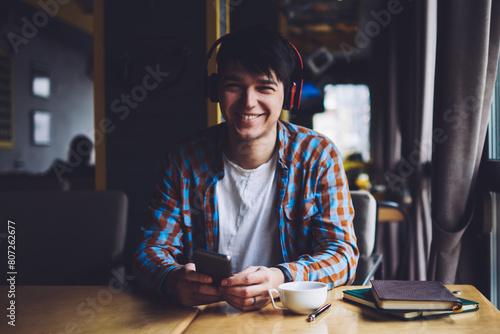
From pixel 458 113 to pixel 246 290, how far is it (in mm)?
1248

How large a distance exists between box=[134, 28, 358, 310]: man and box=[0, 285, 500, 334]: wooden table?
0.86 feet

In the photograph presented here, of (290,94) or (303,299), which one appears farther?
(290,94)

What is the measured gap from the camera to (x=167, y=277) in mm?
1200

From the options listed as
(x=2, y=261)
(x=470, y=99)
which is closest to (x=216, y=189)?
(x=2, y=261)

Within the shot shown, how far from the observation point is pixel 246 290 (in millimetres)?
1021

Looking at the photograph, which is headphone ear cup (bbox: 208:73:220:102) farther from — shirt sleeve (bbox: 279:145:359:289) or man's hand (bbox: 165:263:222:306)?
man's hand (bbox: 165:263:222:306)

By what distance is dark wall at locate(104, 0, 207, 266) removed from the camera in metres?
2.79

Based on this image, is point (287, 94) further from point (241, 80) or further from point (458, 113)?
point (458, 113)

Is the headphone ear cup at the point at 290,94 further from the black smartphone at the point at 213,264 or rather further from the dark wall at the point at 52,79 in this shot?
the dark wall at the point at 52,79

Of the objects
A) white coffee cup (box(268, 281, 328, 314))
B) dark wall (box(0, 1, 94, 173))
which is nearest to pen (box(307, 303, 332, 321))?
white coffee cup (box(268, 281, 328, 314))

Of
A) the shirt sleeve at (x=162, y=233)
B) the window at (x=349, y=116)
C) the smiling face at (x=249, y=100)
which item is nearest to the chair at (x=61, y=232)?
the shirt sleeve at (x=162, y=233)

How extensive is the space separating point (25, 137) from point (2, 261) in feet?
16.6

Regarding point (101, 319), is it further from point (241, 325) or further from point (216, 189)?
point (216, 189)

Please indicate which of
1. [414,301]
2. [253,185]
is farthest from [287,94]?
[414,301]
